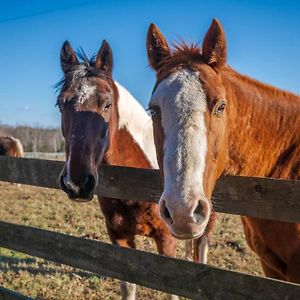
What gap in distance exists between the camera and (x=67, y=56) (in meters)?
4.07

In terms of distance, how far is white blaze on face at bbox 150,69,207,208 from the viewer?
6.11 feet

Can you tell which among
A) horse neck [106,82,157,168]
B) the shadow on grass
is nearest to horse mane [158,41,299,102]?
horse neck [106,82,157,168]

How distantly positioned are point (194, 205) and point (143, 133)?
283 cm

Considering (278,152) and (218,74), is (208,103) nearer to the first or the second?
(218,74)

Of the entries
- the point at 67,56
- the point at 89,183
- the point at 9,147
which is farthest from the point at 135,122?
the point at 9,147

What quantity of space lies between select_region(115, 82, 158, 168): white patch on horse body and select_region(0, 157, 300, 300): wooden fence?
1358mm

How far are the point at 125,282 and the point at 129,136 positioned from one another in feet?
5.42

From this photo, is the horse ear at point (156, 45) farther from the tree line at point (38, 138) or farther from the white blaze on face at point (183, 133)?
the tree line at point (38, 138)

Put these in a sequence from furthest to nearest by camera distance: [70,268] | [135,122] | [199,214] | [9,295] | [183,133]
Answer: [70,268], [135,122], [9,295], [183,133], [199,214]

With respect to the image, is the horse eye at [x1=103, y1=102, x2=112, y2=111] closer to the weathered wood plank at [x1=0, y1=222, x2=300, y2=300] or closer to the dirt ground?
the weathered wood plank at [x1=0, y1=222, x2=300, y2=300]

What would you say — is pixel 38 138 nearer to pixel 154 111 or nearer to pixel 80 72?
pixel 80 72

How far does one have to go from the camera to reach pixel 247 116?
268 centimetres

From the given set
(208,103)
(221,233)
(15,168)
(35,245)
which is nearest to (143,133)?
(15,168)

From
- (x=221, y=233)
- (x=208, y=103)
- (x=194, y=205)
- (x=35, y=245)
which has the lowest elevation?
(x=221, y=233)
